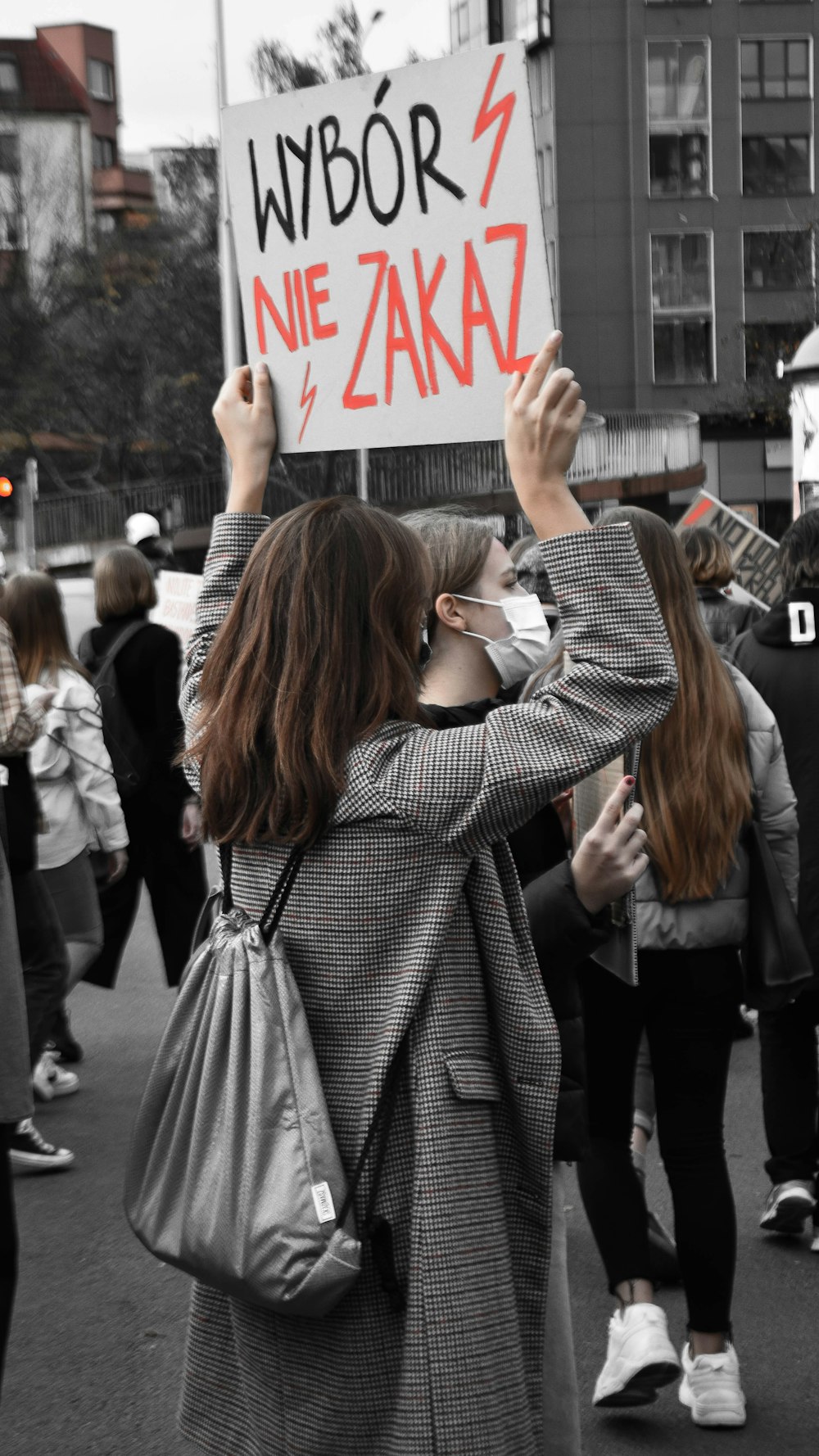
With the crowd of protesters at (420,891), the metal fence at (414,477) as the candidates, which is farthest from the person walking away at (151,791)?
the metal fence at (414,477)

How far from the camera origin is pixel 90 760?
21.7 ft

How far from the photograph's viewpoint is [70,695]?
657 centimetres

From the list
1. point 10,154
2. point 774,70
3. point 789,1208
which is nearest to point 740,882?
point 789,1208

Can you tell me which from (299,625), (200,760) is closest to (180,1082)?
(200,760)

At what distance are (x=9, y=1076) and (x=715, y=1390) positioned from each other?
1.66m

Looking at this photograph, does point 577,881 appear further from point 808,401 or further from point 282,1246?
point 808,401

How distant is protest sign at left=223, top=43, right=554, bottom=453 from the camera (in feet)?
8.42

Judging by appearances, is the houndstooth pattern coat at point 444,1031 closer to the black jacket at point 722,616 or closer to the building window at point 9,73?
the black jacket at point 722,616

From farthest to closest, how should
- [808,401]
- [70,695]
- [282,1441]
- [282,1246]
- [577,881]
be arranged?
[808,401], [70,695], [577,881], [282,1441], [282,1246]

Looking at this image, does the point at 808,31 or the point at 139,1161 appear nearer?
the point at 139,1161

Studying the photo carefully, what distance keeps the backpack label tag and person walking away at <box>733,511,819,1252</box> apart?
9.85 ft

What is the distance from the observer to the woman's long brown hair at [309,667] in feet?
7.55

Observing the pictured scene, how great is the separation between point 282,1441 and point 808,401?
10.6 m

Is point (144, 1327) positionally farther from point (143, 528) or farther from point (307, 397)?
point (143, 528)
